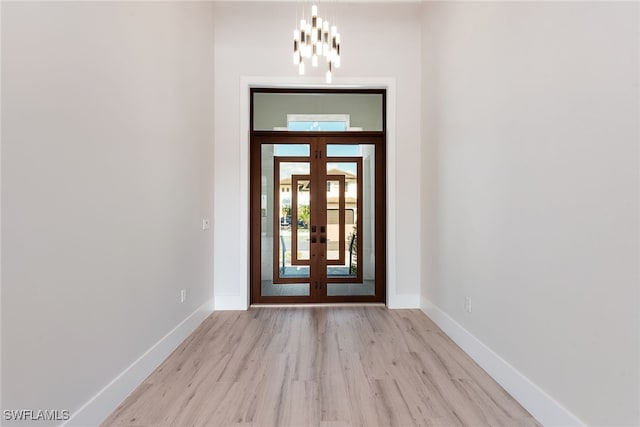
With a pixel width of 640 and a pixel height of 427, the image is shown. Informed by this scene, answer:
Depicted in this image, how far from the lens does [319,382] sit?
2238mm

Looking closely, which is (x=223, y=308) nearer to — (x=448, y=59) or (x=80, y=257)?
(x=80, y=257)

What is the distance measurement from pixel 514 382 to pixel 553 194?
1.31 m

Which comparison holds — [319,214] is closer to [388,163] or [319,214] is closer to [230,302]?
[388,163]

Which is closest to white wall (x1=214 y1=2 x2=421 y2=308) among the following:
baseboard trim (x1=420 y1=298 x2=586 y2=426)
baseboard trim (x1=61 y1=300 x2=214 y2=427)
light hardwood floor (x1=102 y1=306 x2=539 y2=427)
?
light hardwood floor (x1=102 y1=306 x2=539 y2=427)

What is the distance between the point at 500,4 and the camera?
2.31 m

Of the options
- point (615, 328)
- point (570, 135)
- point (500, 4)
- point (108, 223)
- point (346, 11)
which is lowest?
point (615, 328)

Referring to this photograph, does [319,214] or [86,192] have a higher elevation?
[86,192]

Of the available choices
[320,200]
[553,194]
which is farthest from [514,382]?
[320,200]

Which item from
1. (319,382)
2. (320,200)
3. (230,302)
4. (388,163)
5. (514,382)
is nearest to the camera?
(514,382)

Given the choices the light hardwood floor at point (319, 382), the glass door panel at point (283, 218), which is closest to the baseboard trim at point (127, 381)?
the light hardwood floor at point (319, 382)

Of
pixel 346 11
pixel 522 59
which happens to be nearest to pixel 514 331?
pixel 522 59

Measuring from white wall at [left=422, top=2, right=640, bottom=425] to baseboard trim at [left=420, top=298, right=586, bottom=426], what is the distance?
1.9 inches

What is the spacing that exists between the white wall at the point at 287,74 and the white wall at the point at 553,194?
38.4 inches

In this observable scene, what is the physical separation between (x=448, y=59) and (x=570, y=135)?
1960 mm
